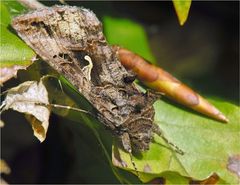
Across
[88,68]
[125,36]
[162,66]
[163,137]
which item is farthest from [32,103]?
[162,66]

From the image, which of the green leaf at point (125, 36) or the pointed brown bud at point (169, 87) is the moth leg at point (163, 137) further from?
the green leaf at point (125, 36)

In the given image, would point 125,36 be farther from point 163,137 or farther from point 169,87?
point 163,137

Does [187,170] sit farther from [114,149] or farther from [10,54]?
[10,54]

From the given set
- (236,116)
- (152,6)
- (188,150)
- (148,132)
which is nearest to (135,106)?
(148,132)

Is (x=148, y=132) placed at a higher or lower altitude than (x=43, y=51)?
lower

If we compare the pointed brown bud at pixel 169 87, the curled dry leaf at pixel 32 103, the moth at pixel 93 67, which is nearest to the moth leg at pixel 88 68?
the moth at pixel 93 67

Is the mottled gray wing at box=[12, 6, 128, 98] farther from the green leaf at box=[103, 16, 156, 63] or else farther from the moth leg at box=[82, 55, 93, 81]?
the green leaf at box=[103, 16, 156, 63]
